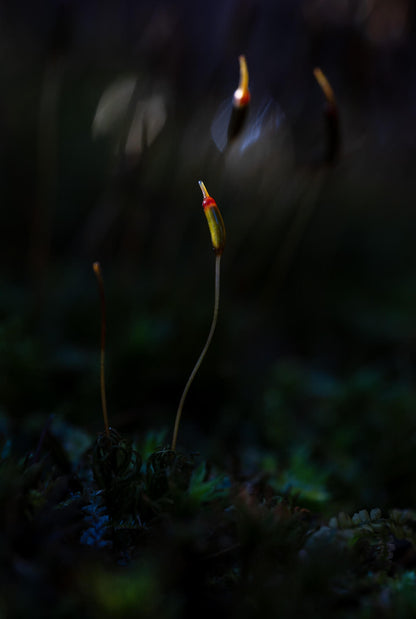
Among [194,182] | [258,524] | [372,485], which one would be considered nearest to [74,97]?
[194,182]

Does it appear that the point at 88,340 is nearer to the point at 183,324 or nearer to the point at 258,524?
the point at 183,324

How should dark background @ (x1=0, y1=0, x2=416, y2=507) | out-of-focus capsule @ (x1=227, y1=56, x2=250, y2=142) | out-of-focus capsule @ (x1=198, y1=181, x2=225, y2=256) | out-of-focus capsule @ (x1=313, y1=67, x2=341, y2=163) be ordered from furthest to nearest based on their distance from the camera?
dark background @ (x1=0, y1=0, x2=416, y2=507), out-of-focus capsule @ (x1=313, y1=67, x2=341, y2=163), out-of-focus capsule @ (x1=227, y1=56, x2=250, y2=142), out-of-focus capsule @ (x1=198, y1=181, x2=225, y2=256)

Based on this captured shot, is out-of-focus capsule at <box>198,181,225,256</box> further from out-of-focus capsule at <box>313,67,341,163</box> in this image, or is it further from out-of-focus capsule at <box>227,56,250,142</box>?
out-of-focus capsule at <box>313,67,341,163</box>

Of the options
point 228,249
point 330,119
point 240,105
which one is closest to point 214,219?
point 240,105

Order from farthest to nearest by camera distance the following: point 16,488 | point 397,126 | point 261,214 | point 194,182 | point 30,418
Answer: point 261,214
point 397,126
point 194,182
point 30,418
point 16,488

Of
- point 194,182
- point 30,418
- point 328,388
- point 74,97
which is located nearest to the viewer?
point 30,418

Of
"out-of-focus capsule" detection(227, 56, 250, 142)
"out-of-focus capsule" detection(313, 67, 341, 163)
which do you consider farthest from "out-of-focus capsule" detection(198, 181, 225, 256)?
"out-of-focus capsule" detection(313, 67, 341, 163)
